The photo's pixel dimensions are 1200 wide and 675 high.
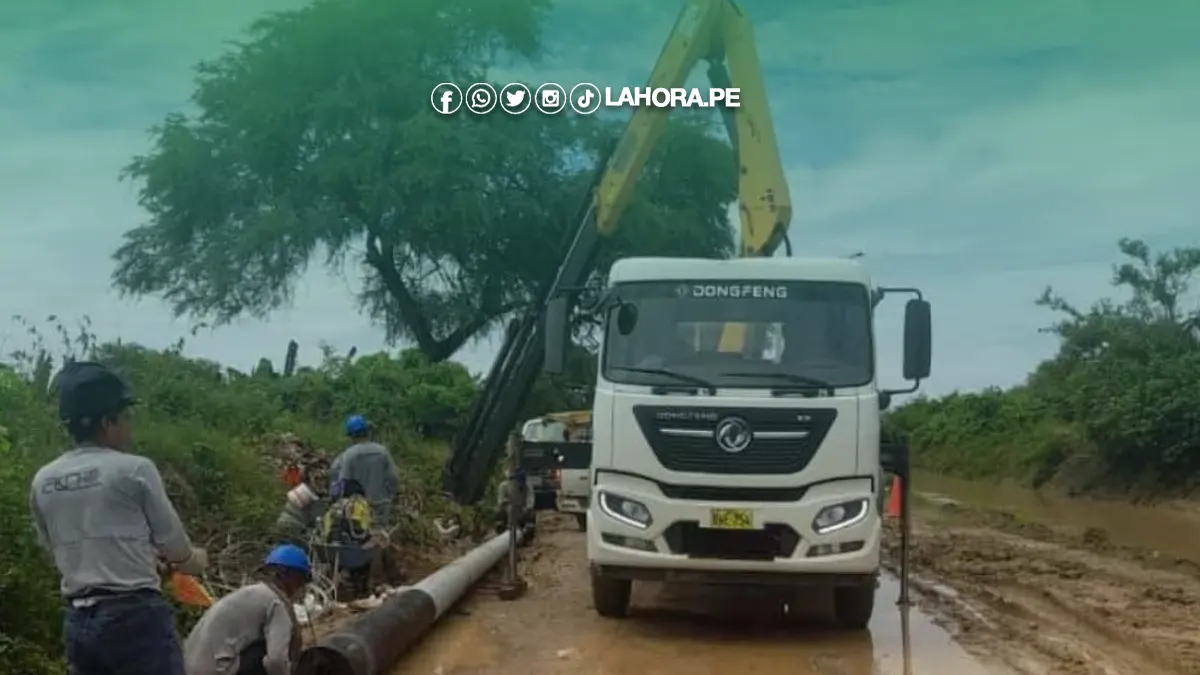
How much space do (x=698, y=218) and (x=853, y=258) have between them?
1790cm

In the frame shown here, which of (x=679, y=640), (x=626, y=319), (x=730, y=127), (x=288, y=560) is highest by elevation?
(x=730, y=127)

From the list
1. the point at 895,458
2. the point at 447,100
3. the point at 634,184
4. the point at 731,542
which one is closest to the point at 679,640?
the point at 731,542

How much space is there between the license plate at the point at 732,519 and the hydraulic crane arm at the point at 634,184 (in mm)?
2213

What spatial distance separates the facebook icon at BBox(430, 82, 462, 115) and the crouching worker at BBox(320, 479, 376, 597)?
1641cm

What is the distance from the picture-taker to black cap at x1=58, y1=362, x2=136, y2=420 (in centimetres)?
474

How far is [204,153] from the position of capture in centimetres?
2872

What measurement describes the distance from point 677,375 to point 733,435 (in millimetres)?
618

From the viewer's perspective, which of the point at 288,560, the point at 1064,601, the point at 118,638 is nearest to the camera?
the point at 118,638

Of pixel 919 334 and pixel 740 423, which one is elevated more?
pixel 919 334

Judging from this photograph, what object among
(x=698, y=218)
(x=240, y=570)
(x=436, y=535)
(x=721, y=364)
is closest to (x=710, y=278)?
(x=721, y=364)

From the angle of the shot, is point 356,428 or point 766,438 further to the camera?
point 356,428

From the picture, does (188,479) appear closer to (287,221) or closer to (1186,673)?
(1186,673)

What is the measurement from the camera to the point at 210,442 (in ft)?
40.7

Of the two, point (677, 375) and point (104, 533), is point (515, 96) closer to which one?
point (677, 375)
